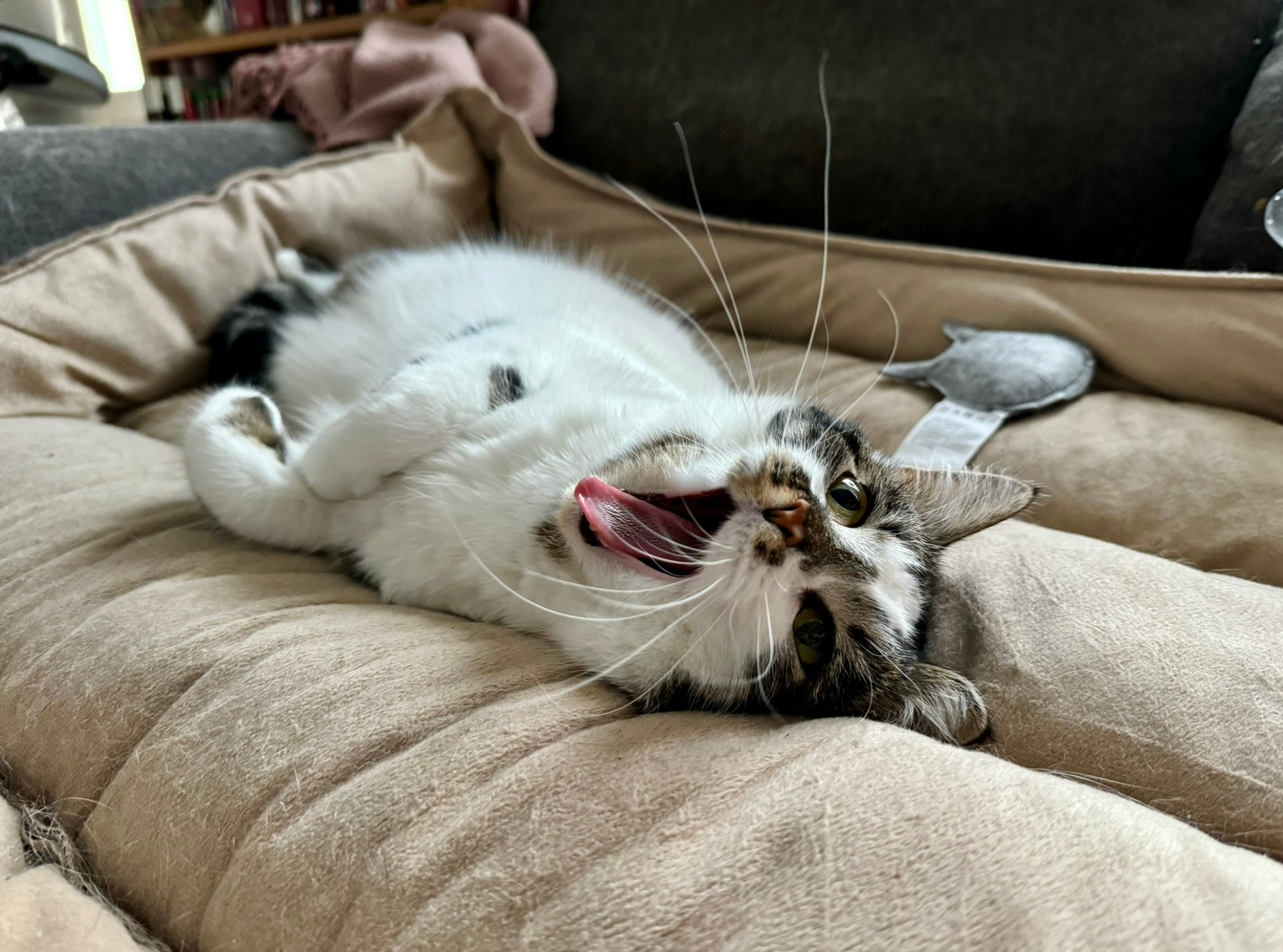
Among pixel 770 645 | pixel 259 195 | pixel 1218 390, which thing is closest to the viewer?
pixel 770 645

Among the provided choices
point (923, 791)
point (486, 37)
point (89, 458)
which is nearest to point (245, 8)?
point (486, 37)

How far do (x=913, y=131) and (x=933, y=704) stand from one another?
1.47 m

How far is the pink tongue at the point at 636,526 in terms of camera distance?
796 millimetres

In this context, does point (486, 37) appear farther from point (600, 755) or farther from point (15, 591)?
point (600, 755)

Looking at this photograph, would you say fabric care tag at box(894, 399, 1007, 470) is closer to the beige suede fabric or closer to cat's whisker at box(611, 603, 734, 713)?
cat's whisker at box(611, 603, 734, 713)

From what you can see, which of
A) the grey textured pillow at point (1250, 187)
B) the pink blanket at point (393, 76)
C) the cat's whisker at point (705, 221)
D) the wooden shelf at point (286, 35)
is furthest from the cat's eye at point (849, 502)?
the wooden shelf at point (286, 35)

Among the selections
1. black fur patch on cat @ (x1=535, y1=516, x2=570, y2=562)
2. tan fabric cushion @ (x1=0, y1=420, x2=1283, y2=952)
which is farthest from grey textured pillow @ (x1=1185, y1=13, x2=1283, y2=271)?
black fur patch on cat @ (x1=535, y1=516, x2=570, y2=562)

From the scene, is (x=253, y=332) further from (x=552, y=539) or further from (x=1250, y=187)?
(x=1250, y=187)

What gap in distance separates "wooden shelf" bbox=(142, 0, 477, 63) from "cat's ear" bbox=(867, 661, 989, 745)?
2463 mm

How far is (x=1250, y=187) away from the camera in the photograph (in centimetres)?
140

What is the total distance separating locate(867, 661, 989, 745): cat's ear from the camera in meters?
0.80

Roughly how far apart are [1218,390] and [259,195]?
5.94ft

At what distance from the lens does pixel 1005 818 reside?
582 mm

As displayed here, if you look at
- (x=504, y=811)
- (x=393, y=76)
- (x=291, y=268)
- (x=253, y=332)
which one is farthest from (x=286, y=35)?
(x=504, y=811)
